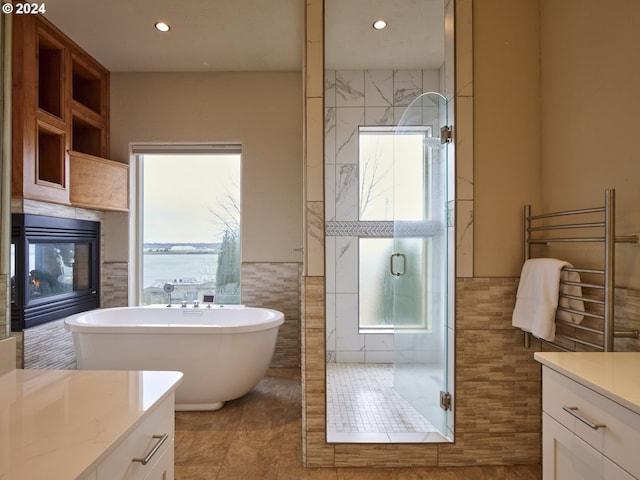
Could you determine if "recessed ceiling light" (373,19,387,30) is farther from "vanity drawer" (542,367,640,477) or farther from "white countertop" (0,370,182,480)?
"white countertop" (0,370,182,480)

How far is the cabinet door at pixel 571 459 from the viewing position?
3.16 ft

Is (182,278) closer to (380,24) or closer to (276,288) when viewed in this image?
(276,288)

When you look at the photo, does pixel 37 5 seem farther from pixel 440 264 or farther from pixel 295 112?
pixel 440 264

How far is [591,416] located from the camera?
1020mm

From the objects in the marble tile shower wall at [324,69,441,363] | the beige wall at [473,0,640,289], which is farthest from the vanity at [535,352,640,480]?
the marble tile shower wall at [324,69,441,363]

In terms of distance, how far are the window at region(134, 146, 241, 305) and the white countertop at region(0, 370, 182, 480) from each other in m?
2.59

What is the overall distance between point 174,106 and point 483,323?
10.5ft

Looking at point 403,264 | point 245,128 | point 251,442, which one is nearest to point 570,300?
point 403,264

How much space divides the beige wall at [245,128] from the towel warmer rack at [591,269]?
2.08 m

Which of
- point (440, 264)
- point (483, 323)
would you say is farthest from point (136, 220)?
point (483, 323)

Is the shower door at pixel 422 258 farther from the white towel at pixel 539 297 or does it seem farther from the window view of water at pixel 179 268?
the window view of water at pixel 179 268

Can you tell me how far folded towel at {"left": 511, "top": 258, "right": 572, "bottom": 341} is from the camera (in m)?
1.72

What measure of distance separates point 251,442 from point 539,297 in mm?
1780

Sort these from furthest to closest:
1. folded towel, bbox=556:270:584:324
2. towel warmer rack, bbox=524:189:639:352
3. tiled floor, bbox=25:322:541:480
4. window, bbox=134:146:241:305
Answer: window, bbox=134:146:241:305, tiled floor, bbox=25:322:541:480, folded towel, bbox=556:270:584:324, towel warmer rack, bbox=524:189:639:352
